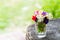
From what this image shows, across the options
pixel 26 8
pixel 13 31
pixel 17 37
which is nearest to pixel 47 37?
pixel 17 37

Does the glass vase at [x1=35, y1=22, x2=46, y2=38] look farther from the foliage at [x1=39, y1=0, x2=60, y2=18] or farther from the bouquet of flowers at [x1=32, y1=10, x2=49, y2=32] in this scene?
the foliage at [x1=39, y1=0, x2=60, y2=18]

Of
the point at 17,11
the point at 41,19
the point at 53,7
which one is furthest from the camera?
the point at 17,11

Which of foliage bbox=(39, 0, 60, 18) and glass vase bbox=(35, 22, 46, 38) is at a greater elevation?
foliage bbox=(39, 0, 60, 18)

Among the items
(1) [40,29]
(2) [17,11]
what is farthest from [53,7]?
(1) [40,29]

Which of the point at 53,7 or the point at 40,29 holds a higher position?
the point at 53,7

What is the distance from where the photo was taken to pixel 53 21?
2.08 metres

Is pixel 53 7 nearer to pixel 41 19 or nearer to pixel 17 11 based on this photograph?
pixel 17 11

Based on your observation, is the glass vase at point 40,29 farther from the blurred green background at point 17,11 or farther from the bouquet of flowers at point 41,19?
the blurred green background at point 17,11

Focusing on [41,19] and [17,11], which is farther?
[17,11]

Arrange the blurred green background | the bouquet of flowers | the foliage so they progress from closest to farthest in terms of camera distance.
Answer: the bouquet of flowers, the foliage, the blurred green background

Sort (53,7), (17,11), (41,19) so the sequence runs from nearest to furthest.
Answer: (41,19), (53,7), (17,11)

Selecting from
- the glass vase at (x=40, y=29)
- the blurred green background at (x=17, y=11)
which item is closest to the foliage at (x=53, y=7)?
the blurred green background at (x=17, y=11)

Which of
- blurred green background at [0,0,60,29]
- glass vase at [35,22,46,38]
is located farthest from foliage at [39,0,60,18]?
glass vase at [35,22,46,38]

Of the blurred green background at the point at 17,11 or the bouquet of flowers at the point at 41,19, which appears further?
the blurred green background at the point at 17,11
